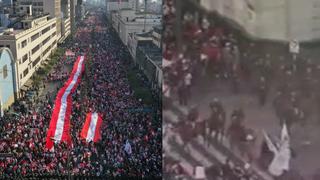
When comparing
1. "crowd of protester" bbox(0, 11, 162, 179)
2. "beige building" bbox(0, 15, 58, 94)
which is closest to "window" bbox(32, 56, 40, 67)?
"beige building" bbox(0, 15, 58, 94)

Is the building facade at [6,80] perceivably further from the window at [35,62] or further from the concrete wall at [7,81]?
the window at [35,62]

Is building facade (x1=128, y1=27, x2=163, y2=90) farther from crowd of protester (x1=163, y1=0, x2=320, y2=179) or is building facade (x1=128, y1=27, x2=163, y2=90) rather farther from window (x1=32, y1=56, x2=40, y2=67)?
crowd of protester (x1=163, y1=0, x2=320, y2=179)

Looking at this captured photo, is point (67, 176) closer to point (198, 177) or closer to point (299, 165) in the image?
point (198, 177)

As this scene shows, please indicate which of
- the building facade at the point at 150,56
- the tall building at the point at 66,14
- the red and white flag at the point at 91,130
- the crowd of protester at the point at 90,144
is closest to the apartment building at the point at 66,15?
the tall building at the point at 66,14

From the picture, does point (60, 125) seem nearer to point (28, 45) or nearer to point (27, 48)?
point (27, 48)

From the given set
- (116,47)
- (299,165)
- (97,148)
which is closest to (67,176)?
(97,148)
